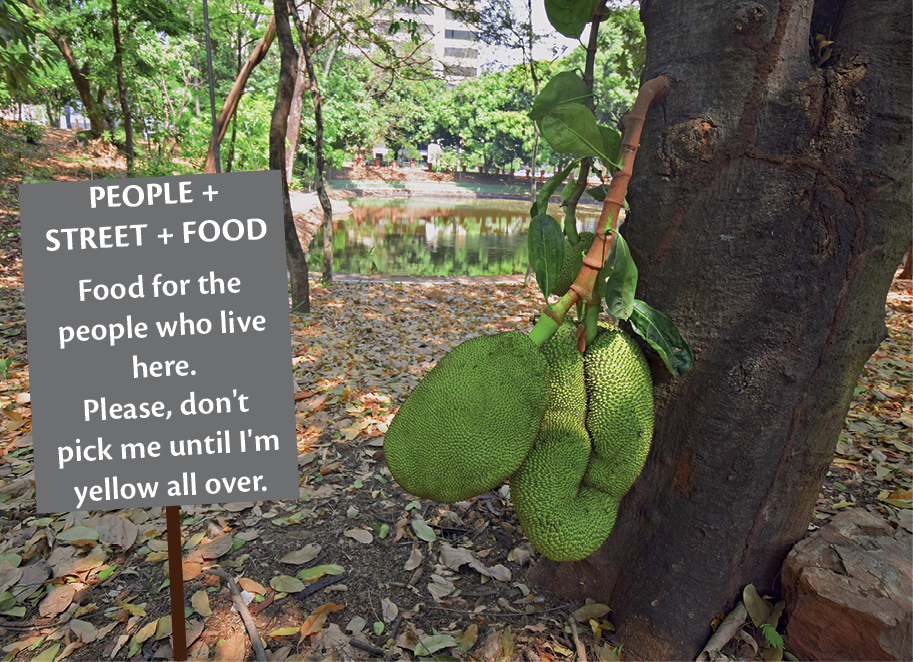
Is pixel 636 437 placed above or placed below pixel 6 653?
above

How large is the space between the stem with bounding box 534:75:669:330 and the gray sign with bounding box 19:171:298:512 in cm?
69

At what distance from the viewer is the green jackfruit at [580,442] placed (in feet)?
3.31

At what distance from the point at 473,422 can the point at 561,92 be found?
679 mm

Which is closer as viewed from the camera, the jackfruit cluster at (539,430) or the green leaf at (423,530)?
the jackfruit cluster at (539,430)

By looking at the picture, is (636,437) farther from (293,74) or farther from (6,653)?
(293,74)

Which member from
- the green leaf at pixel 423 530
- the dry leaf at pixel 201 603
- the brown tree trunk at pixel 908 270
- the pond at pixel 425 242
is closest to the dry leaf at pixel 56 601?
the dry leaf at pixel 201 603

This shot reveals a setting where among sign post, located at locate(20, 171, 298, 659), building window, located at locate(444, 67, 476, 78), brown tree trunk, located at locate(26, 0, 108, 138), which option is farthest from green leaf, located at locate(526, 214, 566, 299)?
brown tree trunk, located at locate(26, 0, 108, 138)

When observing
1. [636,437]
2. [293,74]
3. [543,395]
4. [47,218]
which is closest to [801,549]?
[636,437]

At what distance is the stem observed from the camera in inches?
37.8

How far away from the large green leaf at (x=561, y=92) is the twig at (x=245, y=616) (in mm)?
1395

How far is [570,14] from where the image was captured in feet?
3.72

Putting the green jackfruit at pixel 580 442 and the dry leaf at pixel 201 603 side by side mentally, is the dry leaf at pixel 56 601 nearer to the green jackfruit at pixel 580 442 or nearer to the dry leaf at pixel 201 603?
the dry leaf at pixel 201 603

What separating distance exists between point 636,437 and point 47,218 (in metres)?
1.37

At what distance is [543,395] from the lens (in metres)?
0.98
